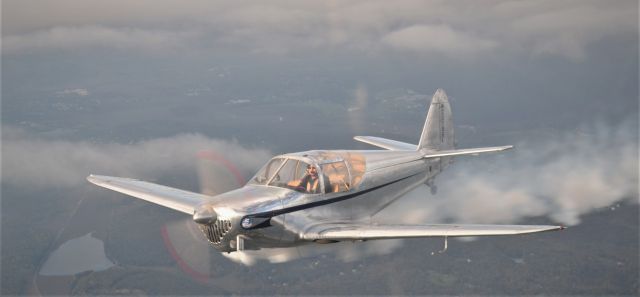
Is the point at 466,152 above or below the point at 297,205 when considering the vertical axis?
above

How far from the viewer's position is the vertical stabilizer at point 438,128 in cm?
2502

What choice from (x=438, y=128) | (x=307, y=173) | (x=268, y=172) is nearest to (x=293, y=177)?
(x=307, y=173)

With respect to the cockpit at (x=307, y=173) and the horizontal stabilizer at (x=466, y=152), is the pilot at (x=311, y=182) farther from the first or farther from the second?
the horizontal stabilizer at (x=466, y=152)

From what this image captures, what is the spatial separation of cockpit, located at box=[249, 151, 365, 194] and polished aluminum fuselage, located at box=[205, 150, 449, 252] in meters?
0.14

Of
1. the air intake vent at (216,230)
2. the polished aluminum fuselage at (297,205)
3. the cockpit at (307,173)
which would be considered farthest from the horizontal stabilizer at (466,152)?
the air intake vent at (216,230)

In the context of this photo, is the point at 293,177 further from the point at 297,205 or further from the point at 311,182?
the point at 297,205

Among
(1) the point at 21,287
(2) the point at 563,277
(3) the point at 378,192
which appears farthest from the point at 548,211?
(1) the point at 21,287

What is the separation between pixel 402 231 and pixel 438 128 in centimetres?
1264

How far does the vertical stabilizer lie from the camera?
82.1 ft

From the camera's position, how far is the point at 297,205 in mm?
15445

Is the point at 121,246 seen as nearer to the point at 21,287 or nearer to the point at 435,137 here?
the point at 21,287

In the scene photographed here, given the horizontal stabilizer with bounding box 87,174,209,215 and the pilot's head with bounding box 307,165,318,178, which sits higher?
the pilot's head with bounding box 307,165,318,178

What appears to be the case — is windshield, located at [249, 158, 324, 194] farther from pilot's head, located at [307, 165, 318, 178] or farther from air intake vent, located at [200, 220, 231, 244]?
air intake vent, located at [200, 220, 231, 244]

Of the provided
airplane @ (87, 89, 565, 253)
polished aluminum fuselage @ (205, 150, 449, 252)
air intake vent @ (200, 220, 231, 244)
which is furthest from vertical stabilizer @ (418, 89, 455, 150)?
air intake vent @ (200, 220, 231, 244)
